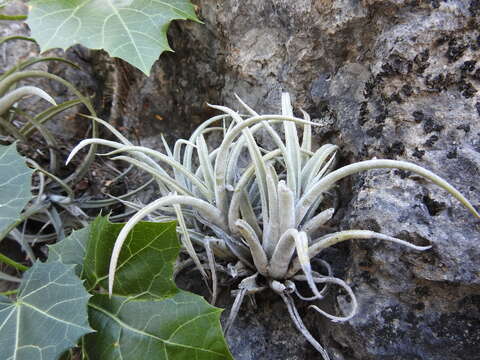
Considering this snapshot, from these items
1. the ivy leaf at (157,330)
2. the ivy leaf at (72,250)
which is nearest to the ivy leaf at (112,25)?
the ivy leaf at (72,250)

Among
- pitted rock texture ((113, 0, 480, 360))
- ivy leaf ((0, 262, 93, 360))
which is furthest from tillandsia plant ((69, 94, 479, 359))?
ivy leaf ((0, 262, 93, 360))

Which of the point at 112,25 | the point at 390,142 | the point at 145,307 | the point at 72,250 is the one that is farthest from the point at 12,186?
the point at 390,142

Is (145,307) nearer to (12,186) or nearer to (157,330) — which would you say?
(157,330)

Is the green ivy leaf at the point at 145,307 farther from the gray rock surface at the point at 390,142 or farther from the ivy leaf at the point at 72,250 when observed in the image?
the gray rock surface at the point at 390,142

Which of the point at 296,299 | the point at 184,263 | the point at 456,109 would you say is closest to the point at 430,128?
the point at 456,109

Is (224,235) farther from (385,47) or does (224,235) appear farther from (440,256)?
(385,47)

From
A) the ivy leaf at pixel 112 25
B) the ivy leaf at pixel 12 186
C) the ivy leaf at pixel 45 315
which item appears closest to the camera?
the ivy leaf at pixel 45 315

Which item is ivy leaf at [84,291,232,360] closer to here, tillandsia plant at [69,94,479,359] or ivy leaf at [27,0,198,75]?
tillandsia plant at [69,94,479,359]
